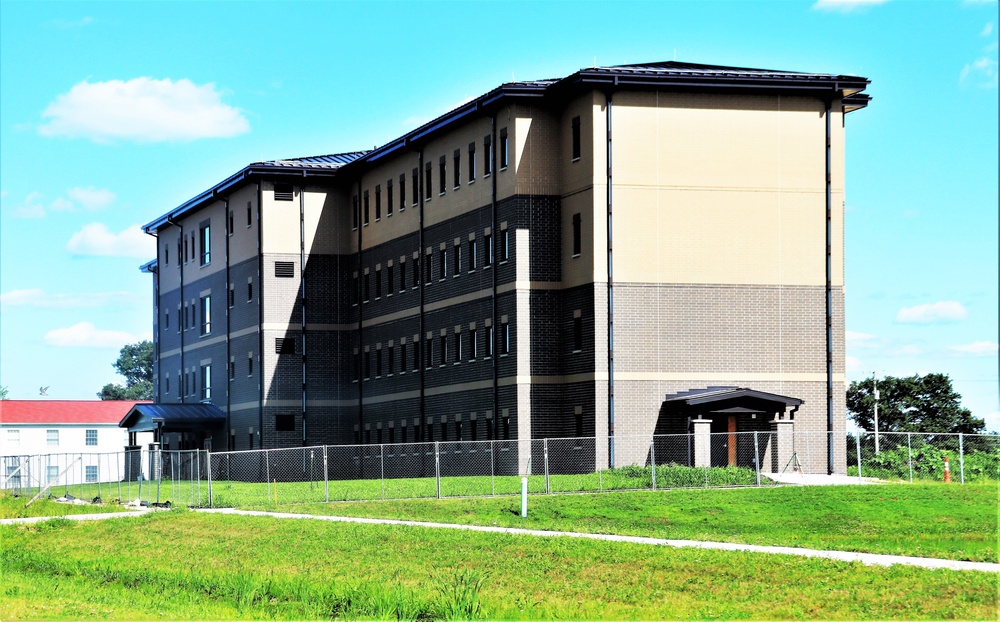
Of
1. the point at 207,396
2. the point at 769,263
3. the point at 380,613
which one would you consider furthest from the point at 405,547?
the point at 207,396

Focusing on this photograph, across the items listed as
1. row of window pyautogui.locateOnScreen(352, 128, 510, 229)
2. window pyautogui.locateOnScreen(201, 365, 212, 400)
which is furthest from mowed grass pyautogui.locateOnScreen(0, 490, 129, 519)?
window pyautogui.locateOnScreen(201, 365, 212, 400)

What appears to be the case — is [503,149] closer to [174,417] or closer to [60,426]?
[174,417]

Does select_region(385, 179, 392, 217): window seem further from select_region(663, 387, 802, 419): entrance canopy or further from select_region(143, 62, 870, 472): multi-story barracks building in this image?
select_region(663, 387, 802, 419): entrance canopy

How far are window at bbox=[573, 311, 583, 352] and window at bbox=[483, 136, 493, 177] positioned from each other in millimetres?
6760

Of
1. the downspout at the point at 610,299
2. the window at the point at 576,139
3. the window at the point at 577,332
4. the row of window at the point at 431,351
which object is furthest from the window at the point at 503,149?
the window at the point at 577,332

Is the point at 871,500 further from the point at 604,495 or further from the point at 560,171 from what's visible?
the point at 560,171

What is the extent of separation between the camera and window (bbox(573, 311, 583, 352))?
5303 cm

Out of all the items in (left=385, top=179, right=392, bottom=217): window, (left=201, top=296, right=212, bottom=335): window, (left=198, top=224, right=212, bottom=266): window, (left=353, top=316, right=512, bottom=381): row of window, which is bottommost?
(left=353, top=316, right=512, bottom=381): row of window

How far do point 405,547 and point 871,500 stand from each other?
15.2 m

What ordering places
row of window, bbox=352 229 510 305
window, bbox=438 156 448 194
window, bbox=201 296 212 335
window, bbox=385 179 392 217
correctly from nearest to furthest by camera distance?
row of window, bbox=352 229 510 305, window, bbox=438 156 448 194, window, bbox=385 179 392 217, window, bbox=201 296 212 335

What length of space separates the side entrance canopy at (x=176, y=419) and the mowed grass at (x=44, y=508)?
2470 cm

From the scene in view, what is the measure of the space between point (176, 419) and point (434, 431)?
676 inches

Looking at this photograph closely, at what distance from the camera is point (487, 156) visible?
186 feet

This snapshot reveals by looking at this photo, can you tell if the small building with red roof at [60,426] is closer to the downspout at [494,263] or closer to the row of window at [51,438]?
the row of window at [51,438]
